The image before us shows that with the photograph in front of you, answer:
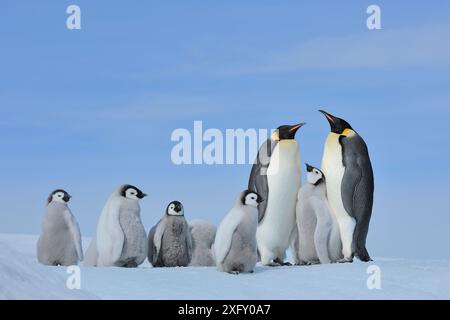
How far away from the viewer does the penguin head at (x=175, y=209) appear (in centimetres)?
428

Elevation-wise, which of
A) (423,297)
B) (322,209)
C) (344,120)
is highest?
Answer: (344,120)

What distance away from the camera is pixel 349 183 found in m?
4.48

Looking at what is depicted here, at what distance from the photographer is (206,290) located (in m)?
3.32

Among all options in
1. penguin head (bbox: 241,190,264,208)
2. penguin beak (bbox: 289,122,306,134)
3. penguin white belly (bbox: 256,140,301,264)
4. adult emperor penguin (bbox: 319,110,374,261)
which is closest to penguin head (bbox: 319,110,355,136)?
adult emperor penguin (bbox: 319,110,374,261)

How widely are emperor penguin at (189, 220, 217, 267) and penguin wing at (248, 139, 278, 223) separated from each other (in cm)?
31

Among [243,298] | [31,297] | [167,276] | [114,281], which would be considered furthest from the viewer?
[167,276]

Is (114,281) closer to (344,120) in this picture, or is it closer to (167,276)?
(167,276)

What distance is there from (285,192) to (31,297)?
1890 millimetres

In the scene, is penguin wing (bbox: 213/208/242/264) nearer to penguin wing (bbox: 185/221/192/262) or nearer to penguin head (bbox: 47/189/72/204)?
penguin wing (bbox: 185/221/192/262)

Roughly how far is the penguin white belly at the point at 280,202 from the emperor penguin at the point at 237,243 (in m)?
Result: 0.47

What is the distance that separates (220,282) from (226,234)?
1.08 feet

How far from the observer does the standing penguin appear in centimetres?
427

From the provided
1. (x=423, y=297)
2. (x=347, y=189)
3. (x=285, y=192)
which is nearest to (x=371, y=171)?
(x=347, y=189)

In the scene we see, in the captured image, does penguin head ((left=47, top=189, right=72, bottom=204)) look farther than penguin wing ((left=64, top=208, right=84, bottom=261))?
Yes
